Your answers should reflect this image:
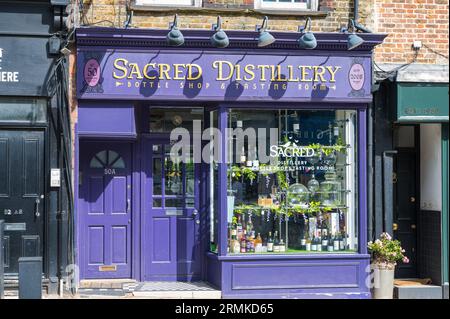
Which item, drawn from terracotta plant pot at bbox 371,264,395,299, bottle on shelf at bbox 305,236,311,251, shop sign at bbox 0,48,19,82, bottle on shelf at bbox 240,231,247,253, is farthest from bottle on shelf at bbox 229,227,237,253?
shop sign at bbox 0,48,19,82

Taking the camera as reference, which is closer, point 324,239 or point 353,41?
point 353,41

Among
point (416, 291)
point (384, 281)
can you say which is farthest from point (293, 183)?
point (416, 291)

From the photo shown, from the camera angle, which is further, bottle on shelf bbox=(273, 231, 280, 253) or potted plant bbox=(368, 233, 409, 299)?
bottle on shelf bbox=(273, 231, 280, 253)

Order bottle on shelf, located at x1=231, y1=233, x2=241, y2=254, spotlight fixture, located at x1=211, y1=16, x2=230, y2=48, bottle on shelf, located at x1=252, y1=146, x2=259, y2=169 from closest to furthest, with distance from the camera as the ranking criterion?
1. spotlight fixture, located at x1=211, y1=16, x2=230, y2=48
2. bottle on shelf, located at x1=231, y1=233, x2=241, y2=254
3. bottle on shelf, located at x1=252, y1=146, x2=259, y2=169

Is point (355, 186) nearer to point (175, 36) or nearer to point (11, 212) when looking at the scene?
point (175, 36)

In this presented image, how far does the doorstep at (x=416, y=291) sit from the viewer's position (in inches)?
414

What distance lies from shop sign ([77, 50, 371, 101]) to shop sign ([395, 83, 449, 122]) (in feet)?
1.74

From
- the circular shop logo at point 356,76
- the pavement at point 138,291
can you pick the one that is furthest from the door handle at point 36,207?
the circular shop logo at point 356,76

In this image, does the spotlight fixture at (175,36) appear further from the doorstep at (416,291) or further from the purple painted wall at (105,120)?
the doorstep at (416,291)

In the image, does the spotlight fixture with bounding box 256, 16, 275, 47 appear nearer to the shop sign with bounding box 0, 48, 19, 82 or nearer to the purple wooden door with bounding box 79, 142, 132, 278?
the purple wooden door with bounding box 79, 142, 132, 278

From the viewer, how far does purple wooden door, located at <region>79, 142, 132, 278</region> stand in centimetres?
1073

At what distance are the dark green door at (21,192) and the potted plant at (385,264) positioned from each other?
4989 mm

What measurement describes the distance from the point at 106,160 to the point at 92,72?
58.8 inches

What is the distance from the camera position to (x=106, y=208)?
10.8 meters
